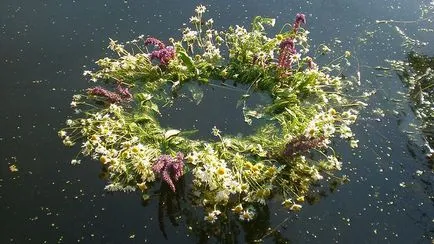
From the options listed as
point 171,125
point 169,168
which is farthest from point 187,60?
point 169,168

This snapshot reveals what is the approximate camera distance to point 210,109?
363cm

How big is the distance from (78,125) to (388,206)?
7.18ft

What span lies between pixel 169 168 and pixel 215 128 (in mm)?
564

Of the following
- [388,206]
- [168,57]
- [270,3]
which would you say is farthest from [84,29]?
[388,206]

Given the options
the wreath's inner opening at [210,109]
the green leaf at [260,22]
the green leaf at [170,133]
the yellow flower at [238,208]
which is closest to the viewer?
the yellow flower at [238,208]

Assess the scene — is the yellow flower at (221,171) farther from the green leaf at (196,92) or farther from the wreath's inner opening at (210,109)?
the green leaf at (196,92)

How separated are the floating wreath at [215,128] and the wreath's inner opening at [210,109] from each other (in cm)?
5

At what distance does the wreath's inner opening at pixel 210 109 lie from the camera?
3.48 meters

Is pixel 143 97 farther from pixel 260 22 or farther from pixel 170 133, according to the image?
pixel 260 22

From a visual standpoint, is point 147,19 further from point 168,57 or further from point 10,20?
point 10,20

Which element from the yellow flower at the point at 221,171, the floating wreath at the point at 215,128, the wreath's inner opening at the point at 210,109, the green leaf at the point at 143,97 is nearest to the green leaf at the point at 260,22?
the floating wreath at the point at 215,128

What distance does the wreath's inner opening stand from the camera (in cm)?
348

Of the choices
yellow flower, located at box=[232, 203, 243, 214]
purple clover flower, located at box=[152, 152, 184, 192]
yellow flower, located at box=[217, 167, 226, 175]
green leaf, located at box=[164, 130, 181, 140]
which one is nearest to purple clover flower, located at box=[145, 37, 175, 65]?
green leaf, located at box=[164, 130, 181, 140]

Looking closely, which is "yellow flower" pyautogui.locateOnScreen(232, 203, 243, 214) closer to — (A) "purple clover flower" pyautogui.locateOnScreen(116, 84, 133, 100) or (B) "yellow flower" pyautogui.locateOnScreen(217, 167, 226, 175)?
(B) "yellow flower" pyautogui.locateOnScreen(217, 167, 226, 175)
